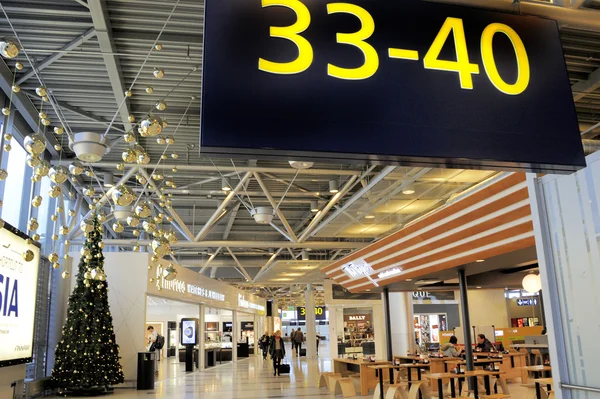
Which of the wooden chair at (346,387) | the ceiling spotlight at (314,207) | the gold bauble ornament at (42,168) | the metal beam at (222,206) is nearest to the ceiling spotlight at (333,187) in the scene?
the ceiling spotlight at (314,207)

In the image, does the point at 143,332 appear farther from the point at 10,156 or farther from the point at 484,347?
the point at 484,347

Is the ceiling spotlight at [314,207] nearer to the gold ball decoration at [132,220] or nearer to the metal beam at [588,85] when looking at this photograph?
the metal beam at [588,85]

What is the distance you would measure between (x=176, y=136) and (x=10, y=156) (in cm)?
314

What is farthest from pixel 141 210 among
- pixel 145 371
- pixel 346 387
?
pixel 145 371

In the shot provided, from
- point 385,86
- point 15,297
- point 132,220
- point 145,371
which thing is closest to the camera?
point 385,86

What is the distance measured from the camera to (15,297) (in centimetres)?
830

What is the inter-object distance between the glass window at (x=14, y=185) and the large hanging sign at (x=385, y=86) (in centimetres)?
918

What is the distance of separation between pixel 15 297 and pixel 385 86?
8.03 metres

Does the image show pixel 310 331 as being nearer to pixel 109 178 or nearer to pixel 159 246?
pixel 109 178

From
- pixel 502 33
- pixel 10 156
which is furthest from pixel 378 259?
pixel 502 33

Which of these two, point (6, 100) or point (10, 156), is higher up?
point (6, 100)

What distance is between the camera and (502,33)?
265 cm

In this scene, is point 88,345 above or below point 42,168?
below

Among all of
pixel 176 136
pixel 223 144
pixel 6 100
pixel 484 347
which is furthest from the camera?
pixel 484 347
